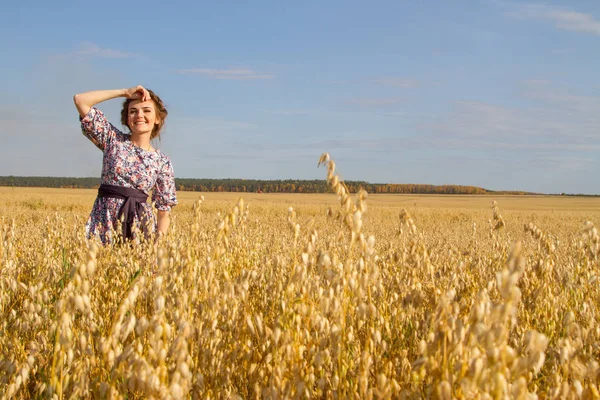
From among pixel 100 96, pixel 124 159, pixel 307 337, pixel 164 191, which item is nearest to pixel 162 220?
pixel 164 191

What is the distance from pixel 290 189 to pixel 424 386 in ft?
236

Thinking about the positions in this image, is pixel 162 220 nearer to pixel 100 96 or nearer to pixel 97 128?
pixel 97 128

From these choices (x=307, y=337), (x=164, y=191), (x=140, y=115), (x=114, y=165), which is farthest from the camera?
(x=164, y=191)

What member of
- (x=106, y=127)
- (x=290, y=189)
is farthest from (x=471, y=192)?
(x=106, y=127)

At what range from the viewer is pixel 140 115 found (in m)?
4.64

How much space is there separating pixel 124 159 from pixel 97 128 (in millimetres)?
366

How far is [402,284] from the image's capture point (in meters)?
2.03

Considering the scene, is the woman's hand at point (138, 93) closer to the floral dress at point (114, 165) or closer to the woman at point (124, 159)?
the woman at point (124, 159)

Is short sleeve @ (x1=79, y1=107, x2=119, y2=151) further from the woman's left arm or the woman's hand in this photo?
the woman's left arm

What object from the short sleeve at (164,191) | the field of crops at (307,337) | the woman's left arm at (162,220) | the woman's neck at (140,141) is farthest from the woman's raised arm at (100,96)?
the field of crops at (307,337)

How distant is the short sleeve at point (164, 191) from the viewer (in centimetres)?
489

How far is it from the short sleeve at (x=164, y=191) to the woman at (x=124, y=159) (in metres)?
0.06

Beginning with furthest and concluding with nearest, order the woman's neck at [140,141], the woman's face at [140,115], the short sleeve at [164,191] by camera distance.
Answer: the short sleeve at [164,191]
the woman's neck at [140,141]
the woman's face at [140,115]

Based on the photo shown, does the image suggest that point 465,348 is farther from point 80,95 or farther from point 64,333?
point 80,95
